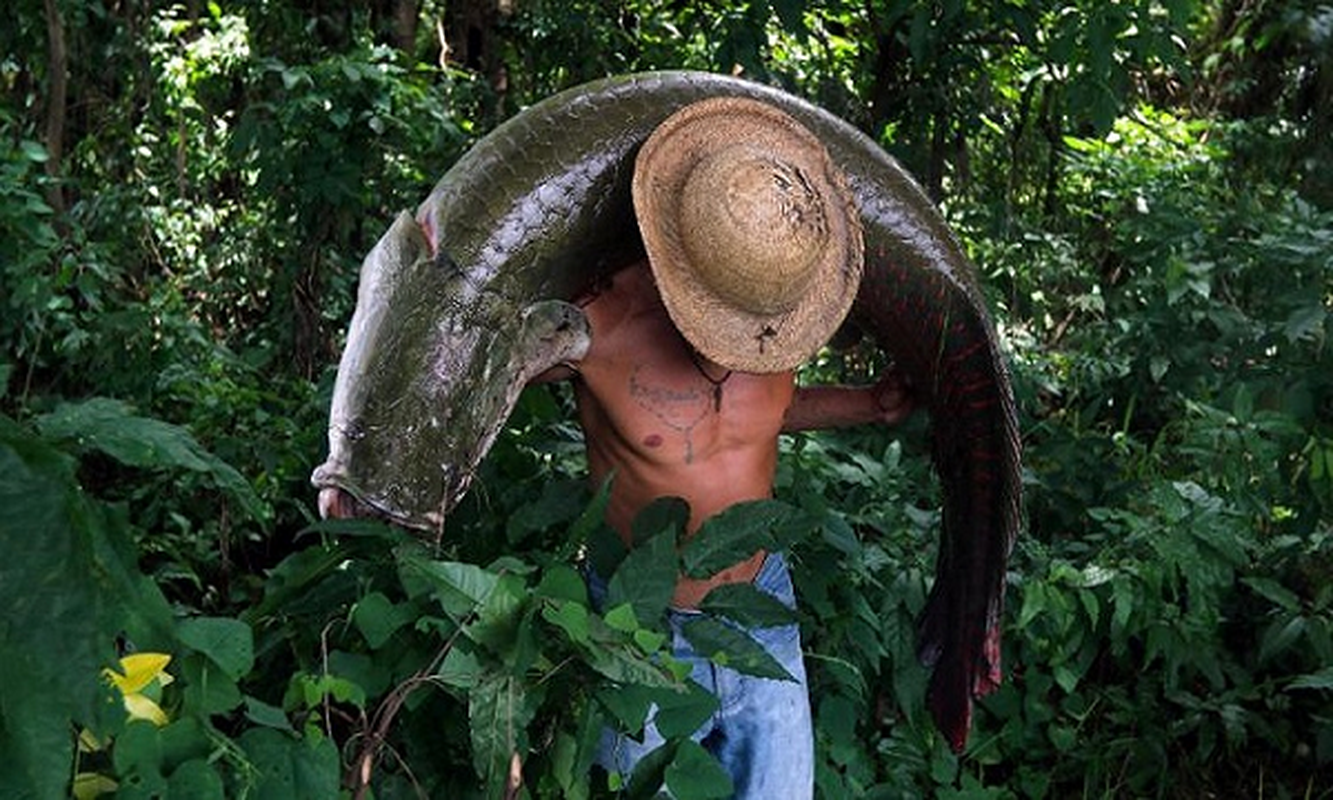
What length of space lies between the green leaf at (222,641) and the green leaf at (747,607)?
700mm

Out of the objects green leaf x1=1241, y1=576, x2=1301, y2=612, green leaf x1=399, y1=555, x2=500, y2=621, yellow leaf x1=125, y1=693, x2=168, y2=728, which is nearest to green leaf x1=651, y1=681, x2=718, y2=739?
green leaf x1=399, y1=555, x2=500, y2=621

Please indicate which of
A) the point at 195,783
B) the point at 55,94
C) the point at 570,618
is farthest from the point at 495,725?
the point at 55,94

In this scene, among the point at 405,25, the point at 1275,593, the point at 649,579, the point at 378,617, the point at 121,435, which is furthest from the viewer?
the point at 405,25

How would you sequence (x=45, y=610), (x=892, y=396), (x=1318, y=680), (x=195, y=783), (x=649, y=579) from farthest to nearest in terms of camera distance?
(x=1318, y=680) < (x=892, y=396) < (x=649, y=579) < (x=195, y=783) < (x=45, y=610)

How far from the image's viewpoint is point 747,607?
6.44 ft

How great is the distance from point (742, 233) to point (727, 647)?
0.59 meters

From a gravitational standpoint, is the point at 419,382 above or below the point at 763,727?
above

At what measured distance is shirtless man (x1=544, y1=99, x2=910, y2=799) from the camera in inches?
87.2

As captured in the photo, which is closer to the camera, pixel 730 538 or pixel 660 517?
pixel 730 538

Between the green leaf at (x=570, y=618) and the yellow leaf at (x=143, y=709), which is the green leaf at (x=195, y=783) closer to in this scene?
the yellow leaf at (x=143, y=709)

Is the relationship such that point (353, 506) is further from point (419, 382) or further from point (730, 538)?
point (730, 538)

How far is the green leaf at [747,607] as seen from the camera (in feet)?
6.42

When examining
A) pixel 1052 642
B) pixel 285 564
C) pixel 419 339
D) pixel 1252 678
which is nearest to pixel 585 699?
pixel 285 564

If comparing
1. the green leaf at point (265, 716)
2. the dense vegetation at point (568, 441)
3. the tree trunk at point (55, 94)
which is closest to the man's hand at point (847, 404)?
the dense vegetation at point (568, 441)
